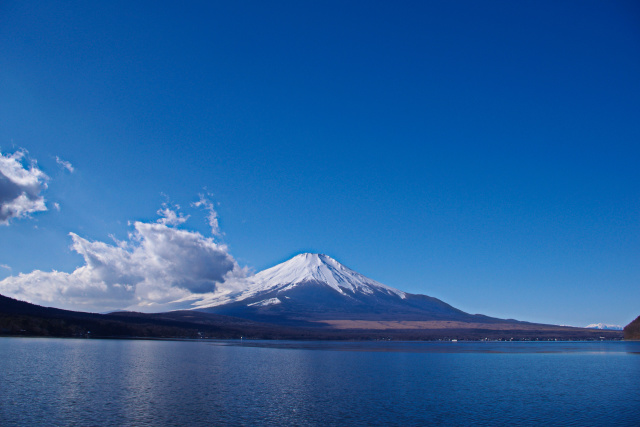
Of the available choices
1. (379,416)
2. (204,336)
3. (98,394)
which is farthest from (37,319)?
(379,416)

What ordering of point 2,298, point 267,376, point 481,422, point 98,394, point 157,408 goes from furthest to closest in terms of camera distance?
point 2,298 < point 267,376 < point 98,394 < point 157,408 < point 481,422

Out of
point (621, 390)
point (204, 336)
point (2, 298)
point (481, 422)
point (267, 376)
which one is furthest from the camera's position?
point (204, 336)

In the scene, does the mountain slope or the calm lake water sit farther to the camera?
the mountain slope

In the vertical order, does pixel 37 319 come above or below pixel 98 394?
above

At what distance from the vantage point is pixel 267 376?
50.7 metres

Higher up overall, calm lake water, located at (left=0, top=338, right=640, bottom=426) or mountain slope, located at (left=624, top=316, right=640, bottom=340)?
mountain slope, located at (left=624, top=316, right=640, bottom=340)

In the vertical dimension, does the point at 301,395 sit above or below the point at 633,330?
below

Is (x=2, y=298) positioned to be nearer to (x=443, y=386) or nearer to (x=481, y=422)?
(x=443, y=386)

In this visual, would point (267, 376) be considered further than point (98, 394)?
Yes

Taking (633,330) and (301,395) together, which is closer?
(301,395)

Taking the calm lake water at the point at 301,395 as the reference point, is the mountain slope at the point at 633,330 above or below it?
above

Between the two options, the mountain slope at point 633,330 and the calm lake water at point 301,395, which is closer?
the calm lake water at point 301,395

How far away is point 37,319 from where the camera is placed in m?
141

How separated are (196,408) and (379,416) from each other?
12.8 m
